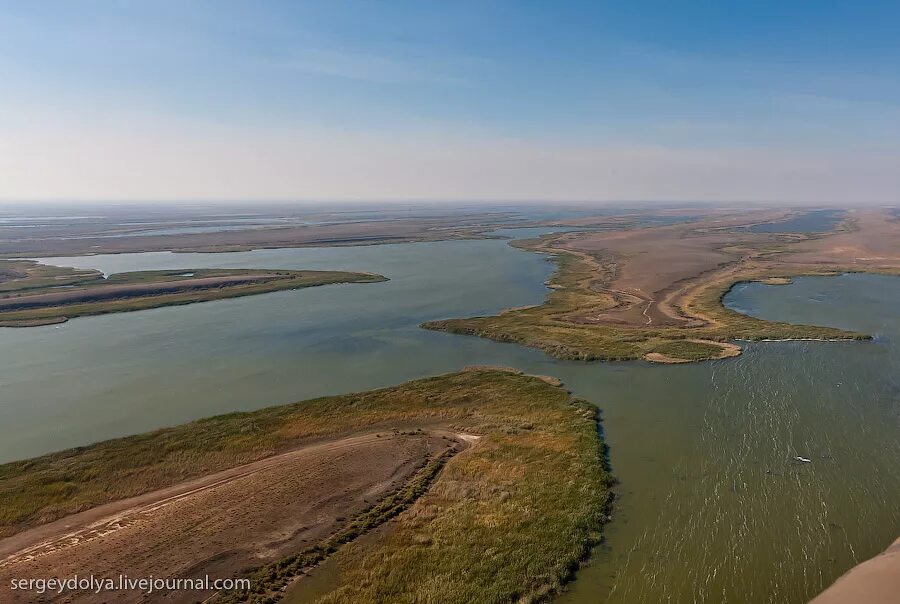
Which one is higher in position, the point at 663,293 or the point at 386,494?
the point at 663,293

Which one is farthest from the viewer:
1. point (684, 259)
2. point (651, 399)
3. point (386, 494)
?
point (684, 259)

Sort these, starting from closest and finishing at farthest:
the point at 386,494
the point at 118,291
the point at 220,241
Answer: the point at 386,494 < the point at 118,291 < the point at 220,241

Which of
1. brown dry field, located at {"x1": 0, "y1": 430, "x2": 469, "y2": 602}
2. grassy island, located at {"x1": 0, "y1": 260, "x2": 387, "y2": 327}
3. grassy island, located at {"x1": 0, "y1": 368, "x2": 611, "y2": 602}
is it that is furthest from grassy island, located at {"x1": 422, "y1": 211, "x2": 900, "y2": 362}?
grassy island, located at {"x1": 0, "y1": 260, "x2": 387, "y2": 327}

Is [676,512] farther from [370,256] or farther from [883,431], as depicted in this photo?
[370,256]

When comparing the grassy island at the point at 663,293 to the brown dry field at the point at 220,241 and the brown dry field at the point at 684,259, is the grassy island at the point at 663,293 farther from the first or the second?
the brown dry field at the point at 220,241

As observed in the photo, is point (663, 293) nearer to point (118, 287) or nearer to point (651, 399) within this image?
point (651, 399)

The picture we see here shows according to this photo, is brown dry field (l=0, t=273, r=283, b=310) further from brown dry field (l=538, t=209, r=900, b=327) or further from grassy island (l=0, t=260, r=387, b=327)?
brown dry field (l=538, t=209, r=900, b=327)

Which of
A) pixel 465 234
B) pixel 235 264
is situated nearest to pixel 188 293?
pixel 235 264

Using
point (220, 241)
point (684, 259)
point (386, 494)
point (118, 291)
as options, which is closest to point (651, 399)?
point (386, 494)
